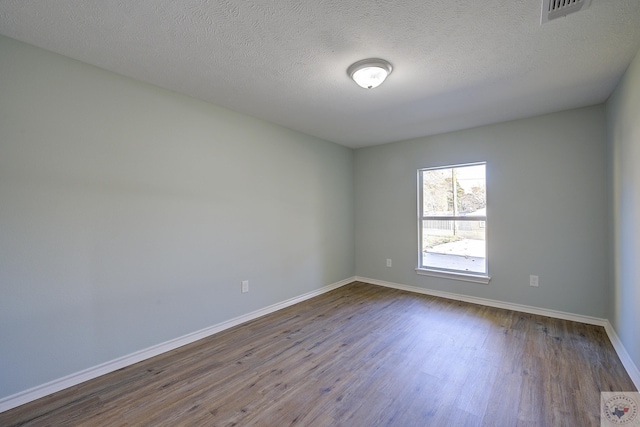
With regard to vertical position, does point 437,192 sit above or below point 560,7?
below

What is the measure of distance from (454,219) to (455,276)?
0.81 metres

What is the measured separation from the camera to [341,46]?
1.89m

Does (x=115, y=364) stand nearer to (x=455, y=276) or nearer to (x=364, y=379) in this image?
(x=364, y=379)

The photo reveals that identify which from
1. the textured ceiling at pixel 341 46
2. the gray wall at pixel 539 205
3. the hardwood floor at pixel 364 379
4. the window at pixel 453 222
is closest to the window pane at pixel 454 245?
the window at pixel 453 222

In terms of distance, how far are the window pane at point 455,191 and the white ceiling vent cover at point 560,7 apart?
2343 mm

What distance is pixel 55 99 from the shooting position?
1.95m

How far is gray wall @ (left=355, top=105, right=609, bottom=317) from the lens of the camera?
2951mm

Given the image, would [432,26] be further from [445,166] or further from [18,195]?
[18,195]

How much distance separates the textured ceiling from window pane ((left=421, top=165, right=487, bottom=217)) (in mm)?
1120

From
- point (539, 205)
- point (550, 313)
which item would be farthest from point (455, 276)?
point (539, 205)

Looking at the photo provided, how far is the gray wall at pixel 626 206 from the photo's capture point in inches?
78.8

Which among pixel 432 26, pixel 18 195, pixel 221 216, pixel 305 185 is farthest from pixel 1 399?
pixel 432 26

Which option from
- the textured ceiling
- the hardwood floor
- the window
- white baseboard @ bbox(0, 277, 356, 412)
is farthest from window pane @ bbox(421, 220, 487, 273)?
white baseboard @ bbox(0, 277, 356, 412)

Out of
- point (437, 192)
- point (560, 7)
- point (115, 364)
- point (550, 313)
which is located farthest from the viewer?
point (437, 192)
